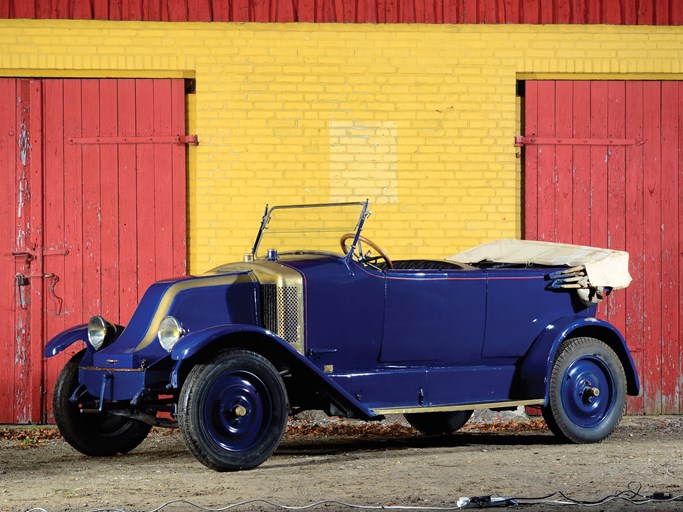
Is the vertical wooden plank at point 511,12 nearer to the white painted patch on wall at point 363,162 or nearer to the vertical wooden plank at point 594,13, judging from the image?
the vertical wooden plank at point 594,13

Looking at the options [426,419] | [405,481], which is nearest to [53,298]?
[426,419]

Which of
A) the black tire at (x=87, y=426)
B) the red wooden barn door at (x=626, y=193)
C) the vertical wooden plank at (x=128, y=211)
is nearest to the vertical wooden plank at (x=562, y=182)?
the red wooden barn door at (x=626, y=193)

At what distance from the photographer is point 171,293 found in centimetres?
825

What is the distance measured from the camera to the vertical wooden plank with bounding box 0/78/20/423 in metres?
11.3

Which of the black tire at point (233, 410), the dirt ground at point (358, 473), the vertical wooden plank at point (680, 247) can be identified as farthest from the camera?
the vertical wooden plank at point (680, 247)

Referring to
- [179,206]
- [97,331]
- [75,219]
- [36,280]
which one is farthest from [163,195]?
[97,331]

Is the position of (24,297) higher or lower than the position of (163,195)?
lower

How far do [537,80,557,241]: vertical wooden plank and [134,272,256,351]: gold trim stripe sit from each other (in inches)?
161

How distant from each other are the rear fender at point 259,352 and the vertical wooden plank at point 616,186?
393cm

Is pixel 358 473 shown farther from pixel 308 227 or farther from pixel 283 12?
pixel 283 12

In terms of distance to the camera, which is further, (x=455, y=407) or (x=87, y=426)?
(x=455, y=407)

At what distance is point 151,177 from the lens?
11352 mm

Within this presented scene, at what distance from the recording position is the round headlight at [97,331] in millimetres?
8547

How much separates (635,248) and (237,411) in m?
5.20
